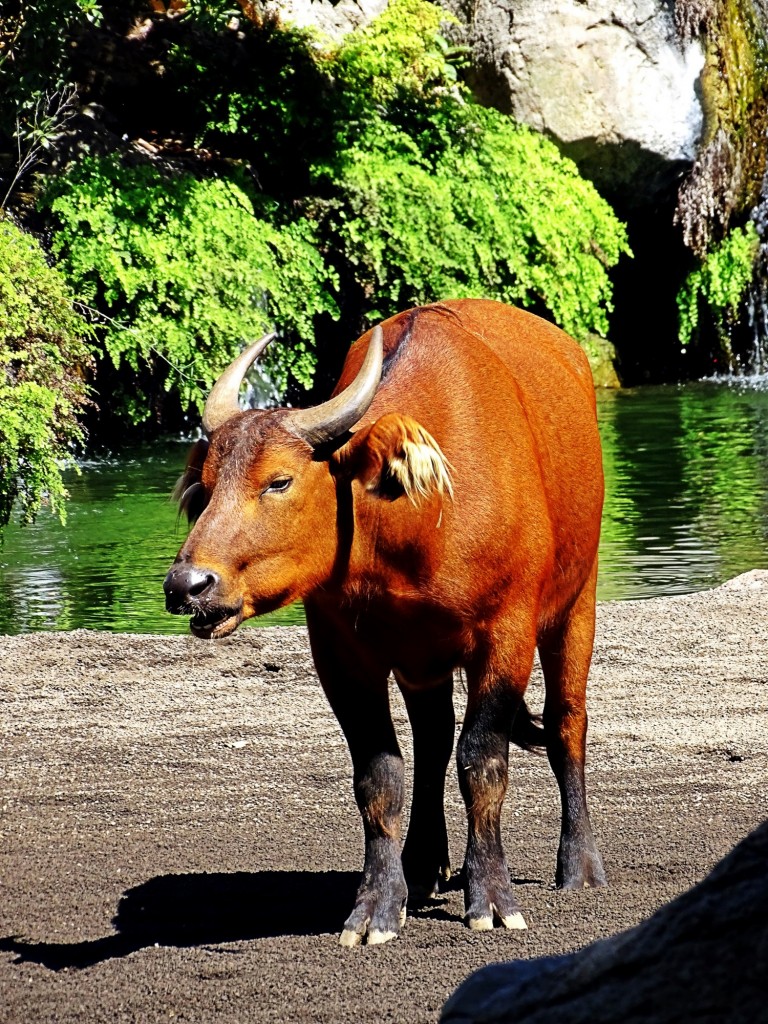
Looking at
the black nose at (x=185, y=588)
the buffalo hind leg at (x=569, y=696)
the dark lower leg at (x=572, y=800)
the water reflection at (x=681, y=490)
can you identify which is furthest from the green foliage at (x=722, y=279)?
the black nose at (x=185, y=588)

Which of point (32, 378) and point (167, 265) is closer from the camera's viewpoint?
point (32, 378)

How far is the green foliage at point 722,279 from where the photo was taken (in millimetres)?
25672

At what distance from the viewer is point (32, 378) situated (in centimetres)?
1182

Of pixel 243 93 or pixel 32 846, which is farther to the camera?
pixel 243 93

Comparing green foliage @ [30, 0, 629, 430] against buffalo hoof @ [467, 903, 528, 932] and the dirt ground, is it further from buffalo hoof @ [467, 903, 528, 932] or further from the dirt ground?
buffalo hoof @ [467, 903, 528, 932]

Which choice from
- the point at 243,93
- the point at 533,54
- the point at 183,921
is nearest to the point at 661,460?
the point at 243,93

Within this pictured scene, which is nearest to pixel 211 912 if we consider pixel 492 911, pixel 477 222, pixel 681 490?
pixel 492 911

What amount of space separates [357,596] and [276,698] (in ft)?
11.6

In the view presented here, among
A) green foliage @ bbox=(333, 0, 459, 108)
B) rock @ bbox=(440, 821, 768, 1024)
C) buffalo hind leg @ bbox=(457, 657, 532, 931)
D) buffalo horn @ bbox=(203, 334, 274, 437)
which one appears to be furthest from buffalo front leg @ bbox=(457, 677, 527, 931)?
green foliage @ bbox=(333, 0, 459, 108)

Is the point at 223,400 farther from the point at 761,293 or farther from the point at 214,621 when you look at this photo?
the point at 761,293

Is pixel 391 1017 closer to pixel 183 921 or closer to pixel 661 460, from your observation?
pixel 183 921

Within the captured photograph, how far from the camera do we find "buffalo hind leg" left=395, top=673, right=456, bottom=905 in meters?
5.45

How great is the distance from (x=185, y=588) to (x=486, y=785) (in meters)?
1.30

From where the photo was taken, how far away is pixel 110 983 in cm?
438
